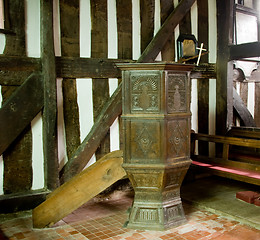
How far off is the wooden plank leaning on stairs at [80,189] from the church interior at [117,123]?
12 millimetres

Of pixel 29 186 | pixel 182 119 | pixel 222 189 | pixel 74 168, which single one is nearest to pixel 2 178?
pixel 29 186

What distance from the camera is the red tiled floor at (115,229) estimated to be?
12.0 ft

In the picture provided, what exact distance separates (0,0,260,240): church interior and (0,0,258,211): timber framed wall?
0.6 inches

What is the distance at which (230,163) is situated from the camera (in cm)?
507

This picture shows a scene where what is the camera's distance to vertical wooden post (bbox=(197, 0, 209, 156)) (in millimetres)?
5945

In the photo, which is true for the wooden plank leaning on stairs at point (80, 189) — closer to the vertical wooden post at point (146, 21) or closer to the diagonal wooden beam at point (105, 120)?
the diagonal wooden beam at point (105, 120)

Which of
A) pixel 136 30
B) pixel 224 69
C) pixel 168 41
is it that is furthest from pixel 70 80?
pixel 224 69

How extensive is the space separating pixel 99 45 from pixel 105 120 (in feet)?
3.61

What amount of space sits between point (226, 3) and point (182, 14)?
3.25 feet

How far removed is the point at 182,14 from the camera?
554 cm

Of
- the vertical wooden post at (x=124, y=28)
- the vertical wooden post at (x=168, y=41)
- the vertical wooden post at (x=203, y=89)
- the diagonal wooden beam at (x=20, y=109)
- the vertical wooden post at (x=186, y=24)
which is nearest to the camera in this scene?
the diagonal wooden beam at (x=20, y=109)

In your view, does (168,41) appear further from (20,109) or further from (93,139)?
(20,109)

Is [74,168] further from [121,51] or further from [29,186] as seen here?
[121,51]

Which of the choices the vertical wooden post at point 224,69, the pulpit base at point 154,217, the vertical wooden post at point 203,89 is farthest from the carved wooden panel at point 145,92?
the vertical wooden post at point 224,69
